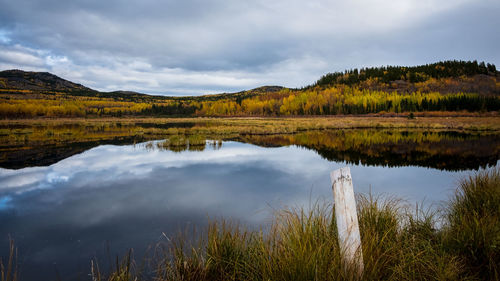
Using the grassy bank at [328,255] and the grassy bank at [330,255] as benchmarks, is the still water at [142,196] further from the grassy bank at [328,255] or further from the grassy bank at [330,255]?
the grassy bank at [330,255]

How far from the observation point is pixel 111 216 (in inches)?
256

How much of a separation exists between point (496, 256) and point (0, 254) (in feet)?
25.3

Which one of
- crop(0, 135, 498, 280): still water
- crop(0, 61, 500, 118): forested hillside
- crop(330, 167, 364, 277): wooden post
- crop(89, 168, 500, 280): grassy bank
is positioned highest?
crop(0, 61, 500, 118): forested hillside

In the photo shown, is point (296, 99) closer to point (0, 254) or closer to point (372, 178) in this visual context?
point (372, 178)

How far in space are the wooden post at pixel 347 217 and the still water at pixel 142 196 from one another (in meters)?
2.74

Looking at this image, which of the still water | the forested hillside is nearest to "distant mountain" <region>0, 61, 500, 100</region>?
the forested hillside

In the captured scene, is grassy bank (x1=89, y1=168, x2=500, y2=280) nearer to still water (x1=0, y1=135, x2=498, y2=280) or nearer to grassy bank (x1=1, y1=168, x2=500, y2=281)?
grassy bank (x1=1, y1=168, x2=500, y2=281)

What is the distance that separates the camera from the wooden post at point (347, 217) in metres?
2.52

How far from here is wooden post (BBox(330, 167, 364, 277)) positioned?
252 centimetres

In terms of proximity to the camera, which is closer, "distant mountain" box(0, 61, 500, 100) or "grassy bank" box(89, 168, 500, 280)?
"grassy bank" box(89, 168, 500, 280)

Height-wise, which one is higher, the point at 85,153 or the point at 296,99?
the point at 296,99

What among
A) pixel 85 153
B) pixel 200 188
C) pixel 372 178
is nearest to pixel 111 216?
pixel 200 188

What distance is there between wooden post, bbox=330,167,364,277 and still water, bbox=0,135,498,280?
8.99 feet

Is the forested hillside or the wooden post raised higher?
the forested hillside
